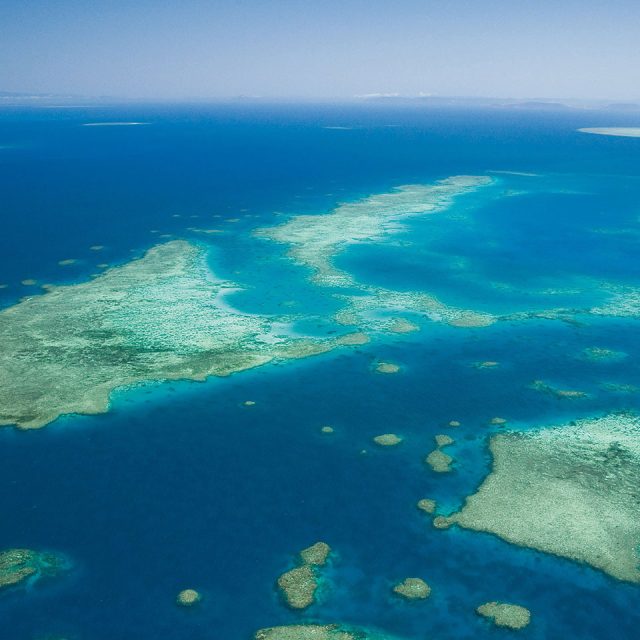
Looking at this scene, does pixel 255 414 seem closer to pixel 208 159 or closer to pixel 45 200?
pixel 45 200

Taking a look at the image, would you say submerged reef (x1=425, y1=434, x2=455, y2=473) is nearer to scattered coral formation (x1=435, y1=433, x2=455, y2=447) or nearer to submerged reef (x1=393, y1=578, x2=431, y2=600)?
scattered coral formation (x1=435, y1=433, x2=455, y2=447)

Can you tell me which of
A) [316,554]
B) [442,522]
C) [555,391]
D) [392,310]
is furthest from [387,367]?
[316,554]

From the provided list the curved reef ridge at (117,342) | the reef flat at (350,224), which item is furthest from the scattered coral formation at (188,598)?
the reef flat at (350,224)

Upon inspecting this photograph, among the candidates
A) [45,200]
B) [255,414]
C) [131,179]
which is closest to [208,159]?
[131,179]

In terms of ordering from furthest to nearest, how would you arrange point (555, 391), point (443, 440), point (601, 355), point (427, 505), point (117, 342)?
point (117, 342) → point (601, 355) → point (555, 391) → point (443, 440) → point (427, 505)

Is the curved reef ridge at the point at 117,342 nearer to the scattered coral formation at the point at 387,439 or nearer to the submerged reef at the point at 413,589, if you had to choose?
the scattered coral formation at the point at 387,439

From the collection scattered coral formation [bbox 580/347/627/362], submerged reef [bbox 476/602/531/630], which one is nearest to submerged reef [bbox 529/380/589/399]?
scattered coral formation [bbox 580/347/627/362]

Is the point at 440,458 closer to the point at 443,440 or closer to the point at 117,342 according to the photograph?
the point at 443,440
